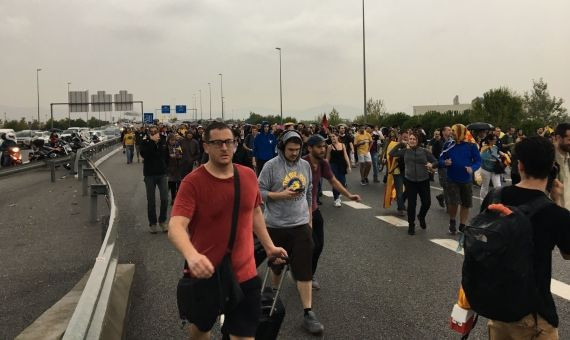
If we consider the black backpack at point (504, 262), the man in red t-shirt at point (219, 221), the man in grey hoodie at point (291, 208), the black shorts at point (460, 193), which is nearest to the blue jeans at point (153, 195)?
the man in grey hoodie at point (291, 208)

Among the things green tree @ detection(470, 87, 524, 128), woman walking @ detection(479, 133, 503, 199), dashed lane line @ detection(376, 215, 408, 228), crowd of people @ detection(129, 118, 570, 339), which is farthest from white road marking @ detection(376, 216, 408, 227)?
green tree @ detection(470, 87, 524, 128)

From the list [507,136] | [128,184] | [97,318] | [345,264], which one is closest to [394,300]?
[345,264]

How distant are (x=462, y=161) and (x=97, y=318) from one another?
6.79 m

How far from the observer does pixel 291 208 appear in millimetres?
4855

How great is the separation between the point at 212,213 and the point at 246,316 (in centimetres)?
65

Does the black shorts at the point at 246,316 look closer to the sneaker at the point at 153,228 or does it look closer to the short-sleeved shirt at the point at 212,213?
the short-sleeved shirt at the point at 212,213

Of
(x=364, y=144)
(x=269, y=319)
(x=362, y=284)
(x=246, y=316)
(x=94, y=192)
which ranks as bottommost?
(x=362, y=284)

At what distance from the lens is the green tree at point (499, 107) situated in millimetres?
55094

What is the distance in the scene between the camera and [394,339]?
14.0ft

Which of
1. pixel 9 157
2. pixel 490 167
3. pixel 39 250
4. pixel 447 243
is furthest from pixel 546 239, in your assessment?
pixel 9 157

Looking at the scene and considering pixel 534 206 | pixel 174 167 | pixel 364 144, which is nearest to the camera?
pixel 534 206

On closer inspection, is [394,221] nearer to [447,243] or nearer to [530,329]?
[447,243]

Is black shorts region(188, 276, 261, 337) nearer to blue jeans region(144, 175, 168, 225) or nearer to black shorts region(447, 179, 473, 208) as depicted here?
blue jeans region(144, 175, 168, 225)

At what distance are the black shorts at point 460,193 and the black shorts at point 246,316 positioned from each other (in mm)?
6125
